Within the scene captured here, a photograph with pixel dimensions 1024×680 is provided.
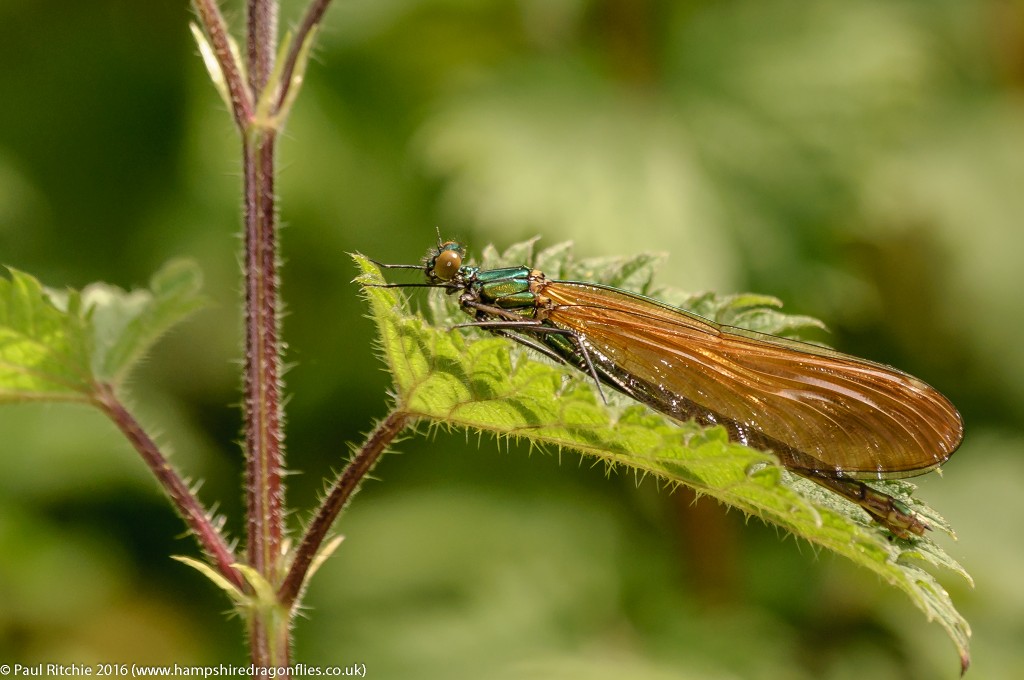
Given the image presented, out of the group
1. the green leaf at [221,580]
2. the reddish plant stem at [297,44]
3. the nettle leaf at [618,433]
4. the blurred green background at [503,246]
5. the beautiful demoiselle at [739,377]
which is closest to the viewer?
the nettle leaf at [618,433]

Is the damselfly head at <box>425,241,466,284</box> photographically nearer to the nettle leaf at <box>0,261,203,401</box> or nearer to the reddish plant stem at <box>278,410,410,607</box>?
the nettle leaf at <box>0,261,203,401</box>

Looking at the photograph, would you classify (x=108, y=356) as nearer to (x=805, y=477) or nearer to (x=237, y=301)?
(x=805, y=477)

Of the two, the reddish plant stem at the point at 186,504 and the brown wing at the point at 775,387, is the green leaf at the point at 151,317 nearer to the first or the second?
the reddish plant stem at the point at 186,504

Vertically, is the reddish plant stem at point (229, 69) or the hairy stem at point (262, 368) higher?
the reddish plant stem at point (229, 69)

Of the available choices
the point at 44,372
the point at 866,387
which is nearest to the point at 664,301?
the point at 866,387

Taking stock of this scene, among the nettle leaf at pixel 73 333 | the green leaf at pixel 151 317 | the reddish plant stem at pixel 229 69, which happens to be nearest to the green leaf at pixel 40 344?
the nettle leaf at pixel 73 333

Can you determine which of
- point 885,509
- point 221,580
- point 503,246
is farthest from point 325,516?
point 503,246

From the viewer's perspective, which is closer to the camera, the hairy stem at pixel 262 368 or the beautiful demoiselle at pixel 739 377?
the hairy stem at pixel 262 368
